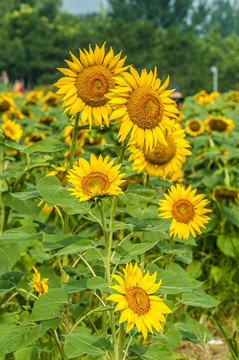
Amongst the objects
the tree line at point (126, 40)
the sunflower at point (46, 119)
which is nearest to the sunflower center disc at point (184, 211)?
the sunflower at point (46, 119)

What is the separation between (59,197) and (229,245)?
6.86 feet

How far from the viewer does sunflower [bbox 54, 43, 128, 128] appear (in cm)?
180

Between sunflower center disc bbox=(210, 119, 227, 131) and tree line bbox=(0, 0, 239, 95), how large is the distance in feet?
61.2

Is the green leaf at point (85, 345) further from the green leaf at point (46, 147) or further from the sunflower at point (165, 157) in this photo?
the sunflower at point (165, 157)

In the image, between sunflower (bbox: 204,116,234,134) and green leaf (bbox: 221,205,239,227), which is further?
sunflower (bbox: 204,116,234,134)

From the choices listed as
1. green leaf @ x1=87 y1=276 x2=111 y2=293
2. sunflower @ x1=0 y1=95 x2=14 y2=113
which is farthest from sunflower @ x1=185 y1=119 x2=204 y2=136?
green leaf @ x1=87 y1=276 x2=111 y2=293

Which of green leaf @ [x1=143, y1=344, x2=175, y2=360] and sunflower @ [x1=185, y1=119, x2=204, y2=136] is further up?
sunflower @ [x1=185, y1=119, x2=204, y2=136]

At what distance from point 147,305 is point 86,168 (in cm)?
48

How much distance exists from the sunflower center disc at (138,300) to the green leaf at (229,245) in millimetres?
2153

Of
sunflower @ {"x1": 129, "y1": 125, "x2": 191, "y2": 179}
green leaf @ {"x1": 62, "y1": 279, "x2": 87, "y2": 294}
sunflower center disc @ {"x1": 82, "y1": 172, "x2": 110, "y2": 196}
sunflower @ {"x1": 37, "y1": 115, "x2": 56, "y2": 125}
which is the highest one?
sunflower @ {"x1": 37, "y1": 115, "x2": 56, "y2": 125}

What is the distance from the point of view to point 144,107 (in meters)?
1.68

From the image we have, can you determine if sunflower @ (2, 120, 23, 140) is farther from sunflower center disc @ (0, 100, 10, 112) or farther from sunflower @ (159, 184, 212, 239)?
sunflower center disc @ (0, 100, 10, 112)

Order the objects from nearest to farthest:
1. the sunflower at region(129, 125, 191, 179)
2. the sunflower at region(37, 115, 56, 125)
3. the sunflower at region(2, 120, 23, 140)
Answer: the sunflower at region(129, 125, 191, 179) < the sunflower at region(2, 120, 23, 140) < the sunflower at region(37, 115, 56, 125)

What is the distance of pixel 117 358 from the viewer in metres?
1.63
